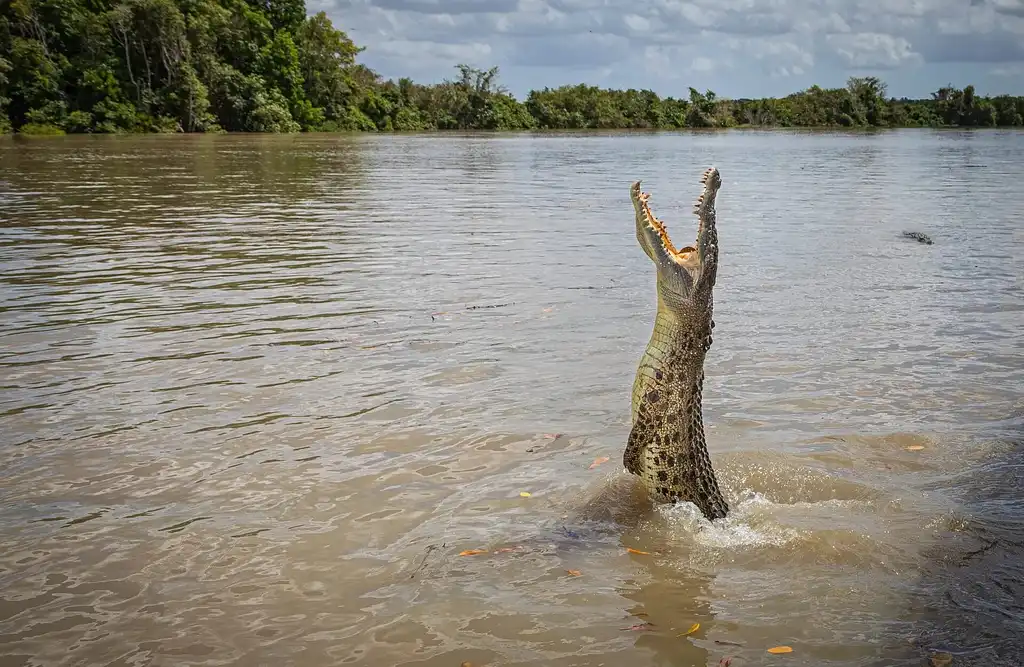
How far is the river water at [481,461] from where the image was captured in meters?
4.00

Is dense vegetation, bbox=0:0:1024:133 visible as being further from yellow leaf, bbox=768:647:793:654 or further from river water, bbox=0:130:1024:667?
yellow leaf, bbox=768:647:793:654

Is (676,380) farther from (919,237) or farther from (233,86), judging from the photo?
(233,86)

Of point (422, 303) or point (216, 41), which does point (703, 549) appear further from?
point (216, 41)

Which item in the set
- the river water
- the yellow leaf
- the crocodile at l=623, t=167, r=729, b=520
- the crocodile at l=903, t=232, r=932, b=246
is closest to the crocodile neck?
the crocodile at l=623, t=167, r=729, b=520

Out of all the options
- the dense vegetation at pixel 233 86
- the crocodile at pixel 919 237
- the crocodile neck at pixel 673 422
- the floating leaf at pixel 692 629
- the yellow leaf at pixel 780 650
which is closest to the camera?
the yellow leaf at pixel 780 650

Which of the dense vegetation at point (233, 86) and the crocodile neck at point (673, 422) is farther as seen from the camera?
the dense vegetation at point (233, 86)

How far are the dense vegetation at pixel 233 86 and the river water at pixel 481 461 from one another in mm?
48479

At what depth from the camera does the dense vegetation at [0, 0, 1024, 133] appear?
180 ft

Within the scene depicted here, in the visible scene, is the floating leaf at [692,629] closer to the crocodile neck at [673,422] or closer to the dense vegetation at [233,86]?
the crocodile neck at [673,422]

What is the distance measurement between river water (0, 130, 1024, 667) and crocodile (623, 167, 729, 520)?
221mm

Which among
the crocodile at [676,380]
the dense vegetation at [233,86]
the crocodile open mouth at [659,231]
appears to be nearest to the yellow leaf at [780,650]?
the crocodile at [676,380]

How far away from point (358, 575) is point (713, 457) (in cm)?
278

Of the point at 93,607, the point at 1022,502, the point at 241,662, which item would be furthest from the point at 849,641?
the point at 93,607

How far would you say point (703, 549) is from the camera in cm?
485
